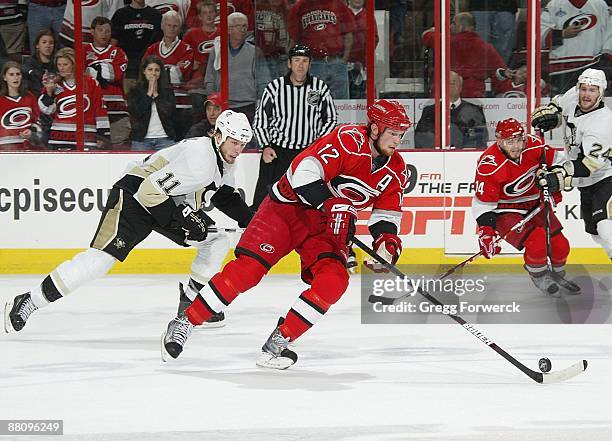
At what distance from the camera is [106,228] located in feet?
15.2

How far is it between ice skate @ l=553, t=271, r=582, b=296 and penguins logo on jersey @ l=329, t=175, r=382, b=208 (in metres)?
2.01

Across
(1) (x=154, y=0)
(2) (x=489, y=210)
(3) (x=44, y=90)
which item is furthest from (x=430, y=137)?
(3) (x=44, y=90)

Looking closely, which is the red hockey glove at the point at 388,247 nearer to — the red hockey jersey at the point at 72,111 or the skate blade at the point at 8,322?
the skate blade at the point at 8,322

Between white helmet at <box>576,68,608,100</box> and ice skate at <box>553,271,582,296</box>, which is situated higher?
white helmet at <box>576,68,608,100</box>

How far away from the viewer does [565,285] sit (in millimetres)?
6113

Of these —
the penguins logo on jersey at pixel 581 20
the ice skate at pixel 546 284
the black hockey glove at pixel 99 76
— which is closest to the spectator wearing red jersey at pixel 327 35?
the black hockey glove at pixel 99 76

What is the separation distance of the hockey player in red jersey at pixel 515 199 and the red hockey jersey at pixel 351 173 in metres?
1.48

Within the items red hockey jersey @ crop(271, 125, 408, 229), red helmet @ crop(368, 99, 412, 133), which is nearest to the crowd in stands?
red hockey jersey @ crop(271, 125, 408, 229)

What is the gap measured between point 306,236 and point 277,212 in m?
0.13

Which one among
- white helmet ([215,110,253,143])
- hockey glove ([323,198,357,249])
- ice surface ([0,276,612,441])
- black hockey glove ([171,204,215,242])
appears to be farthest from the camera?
black hockey glove ([171,204,215,242])

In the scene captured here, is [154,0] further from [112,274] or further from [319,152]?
[319,152]

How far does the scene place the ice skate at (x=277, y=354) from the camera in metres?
4.14

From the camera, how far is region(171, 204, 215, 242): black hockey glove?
14.9 feet

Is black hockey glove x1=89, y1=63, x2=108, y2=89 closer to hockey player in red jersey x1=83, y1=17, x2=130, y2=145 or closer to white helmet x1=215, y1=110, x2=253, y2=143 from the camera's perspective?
hockey player in red jersey x1=83, y1=17, x2=130, y2=145
